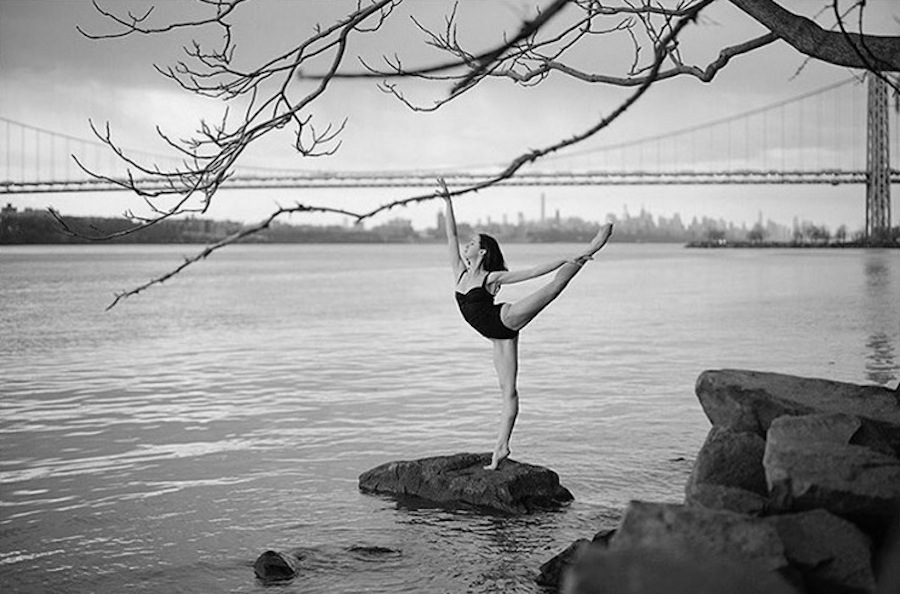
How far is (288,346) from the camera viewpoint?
25.7 m

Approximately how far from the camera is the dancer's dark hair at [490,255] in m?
8.39

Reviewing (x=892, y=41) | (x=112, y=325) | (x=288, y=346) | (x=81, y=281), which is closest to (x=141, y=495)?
(x=892, y=41)

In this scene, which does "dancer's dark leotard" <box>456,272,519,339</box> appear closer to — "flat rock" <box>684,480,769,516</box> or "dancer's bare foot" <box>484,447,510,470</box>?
"dancer's bare foot" <box>484,447,510,470</box>

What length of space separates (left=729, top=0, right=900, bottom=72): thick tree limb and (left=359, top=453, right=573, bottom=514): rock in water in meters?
4.53

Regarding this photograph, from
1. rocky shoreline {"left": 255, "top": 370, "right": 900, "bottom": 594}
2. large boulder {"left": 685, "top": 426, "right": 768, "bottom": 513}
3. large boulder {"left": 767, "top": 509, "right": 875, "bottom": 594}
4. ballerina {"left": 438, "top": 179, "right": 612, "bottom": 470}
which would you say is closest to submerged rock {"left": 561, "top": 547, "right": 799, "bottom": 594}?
rocky shoreline {"left": 255, "top": 370, "right": 900, "bottom": 594}

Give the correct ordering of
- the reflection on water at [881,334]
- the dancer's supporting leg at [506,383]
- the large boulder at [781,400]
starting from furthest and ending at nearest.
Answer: the reflection on water at [881,334] → the dancer's supporting leg at [506,383] → the large boulder at [781,400]

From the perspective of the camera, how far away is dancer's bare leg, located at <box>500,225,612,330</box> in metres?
7.52

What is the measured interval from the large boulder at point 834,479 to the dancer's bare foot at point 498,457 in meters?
4.17

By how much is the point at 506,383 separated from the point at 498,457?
0.68 metres

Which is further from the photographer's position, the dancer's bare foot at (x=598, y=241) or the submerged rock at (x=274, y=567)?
the submerged rock at (x=274, y=567)

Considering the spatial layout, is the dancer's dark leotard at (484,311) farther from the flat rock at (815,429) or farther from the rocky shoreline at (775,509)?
the flat rock at (815,429)

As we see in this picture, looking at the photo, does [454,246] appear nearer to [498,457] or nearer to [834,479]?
[498,457]

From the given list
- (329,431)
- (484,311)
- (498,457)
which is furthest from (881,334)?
(484,311)

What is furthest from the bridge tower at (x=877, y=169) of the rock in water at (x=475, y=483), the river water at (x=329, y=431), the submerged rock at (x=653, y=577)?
the submerged rock at (x=653, y=577)
